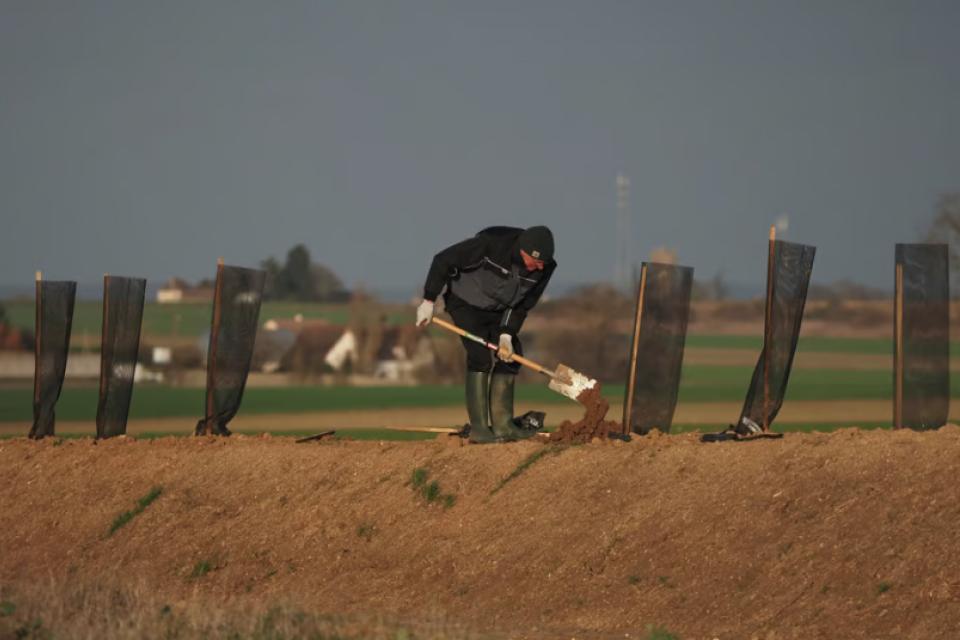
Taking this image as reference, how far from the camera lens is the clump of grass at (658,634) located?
9570 millimetres

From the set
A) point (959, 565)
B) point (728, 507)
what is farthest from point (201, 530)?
point (959, 565)

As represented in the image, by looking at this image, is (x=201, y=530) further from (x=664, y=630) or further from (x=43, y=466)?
(x=664, y=630)

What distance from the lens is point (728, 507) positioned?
37.0ft

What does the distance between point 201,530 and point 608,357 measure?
38.4m

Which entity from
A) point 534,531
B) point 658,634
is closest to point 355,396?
point 534,531

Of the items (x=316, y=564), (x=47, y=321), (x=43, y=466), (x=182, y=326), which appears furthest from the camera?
(x=182, y=326)

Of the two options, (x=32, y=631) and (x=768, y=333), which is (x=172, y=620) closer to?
(x=32, y=631)

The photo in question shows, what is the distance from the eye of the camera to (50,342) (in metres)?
17.1

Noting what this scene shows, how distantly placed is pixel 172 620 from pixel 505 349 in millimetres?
4790

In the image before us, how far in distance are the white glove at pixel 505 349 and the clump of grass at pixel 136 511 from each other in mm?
3216

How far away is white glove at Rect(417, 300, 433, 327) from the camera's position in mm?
14078

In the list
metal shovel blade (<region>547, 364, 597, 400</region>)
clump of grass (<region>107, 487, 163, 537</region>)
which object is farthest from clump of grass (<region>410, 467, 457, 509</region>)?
clump of grass (<region>107, 487, 163, 537</region>)

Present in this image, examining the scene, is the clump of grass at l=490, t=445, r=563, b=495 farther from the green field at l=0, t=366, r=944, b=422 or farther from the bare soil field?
the green field at l=0, t=366, r=944, b=422

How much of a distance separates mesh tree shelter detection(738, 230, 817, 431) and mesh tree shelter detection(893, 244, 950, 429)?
0.81 metres
